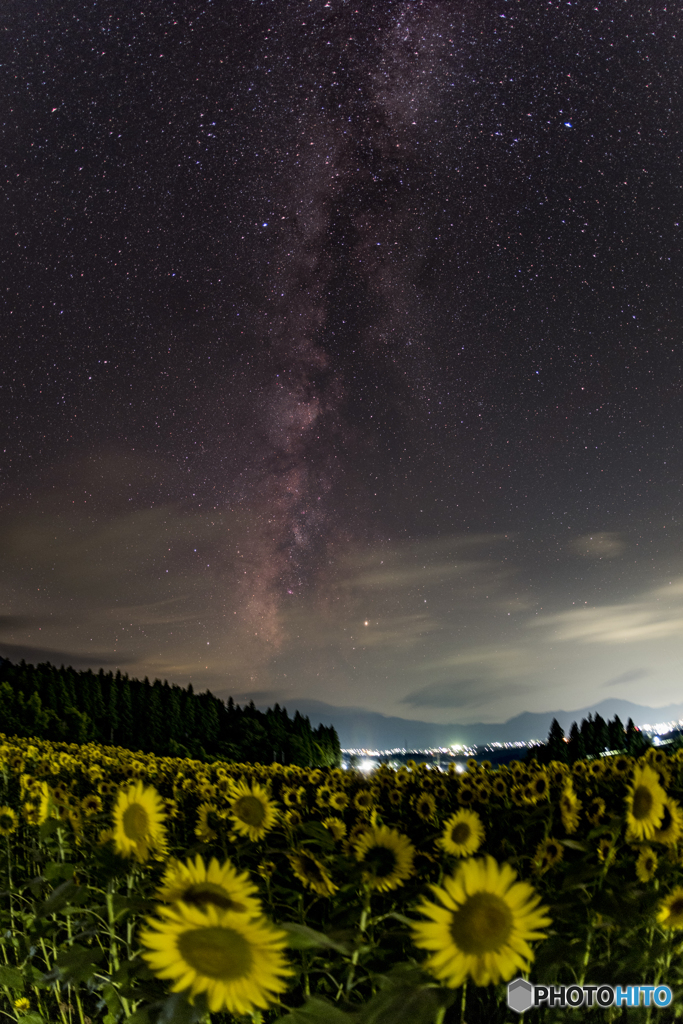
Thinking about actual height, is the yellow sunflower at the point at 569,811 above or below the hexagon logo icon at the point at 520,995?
above

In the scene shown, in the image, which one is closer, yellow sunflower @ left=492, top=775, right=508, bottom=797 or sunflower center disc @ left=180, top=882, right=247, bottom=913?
sunflower center disc @ left=180, top=882, right=247, bottom=913

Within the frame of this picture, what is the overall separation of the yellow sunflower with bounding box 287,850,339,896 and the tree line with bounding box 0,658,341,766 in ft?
176

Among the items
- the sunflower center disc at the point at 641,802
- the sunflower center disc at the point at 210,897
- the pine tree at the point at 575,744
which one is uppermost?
the sunflower center disc at the point at 641,802

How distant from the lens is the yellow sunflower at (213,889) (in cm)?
95

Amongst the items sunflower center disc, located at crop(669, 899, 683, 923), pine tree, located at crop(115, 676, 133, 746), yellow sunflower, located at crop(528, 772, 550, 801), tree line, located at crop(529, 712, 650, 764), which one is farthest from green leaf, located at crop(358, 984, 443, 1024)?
pine tree, located at crop(115, 676, 133, 746)

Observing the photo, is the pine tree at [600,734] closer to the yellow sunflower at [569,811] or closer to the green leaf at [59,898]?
the yellow sunflower at [569,811]

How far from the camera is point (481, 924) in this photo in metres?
0.95

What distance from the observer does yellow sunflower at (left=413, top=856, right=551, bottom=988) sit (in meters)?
0.93

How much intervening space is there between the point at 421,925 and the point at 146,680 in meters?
68.8

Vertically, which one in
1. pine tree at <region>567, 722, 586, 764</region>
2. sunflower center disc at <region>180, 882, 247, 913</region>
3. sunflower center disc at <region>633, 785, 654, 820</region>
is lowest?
pine tree at <region>567, 722, 586, 764</region>

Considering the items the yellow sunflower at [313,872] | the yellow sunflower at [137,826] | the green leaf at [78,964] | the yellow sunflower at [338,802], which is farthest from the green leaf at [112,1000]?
the yellow sunflower at [338,802]

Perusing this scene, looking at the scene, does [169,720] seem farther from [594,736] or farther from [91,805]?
[91,805]

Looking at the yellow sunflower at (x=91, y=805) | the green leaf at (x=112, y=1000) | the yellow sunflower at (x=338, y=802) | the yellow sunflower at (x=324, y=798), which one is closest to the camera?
the green leaf at (x=112, y=1000)

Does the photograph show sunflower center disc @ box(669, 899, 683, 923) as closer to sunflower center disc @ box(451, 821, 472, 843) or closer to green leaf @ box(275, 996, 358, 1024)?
sunflower center disc @ box(451, 821, 472, 843)
